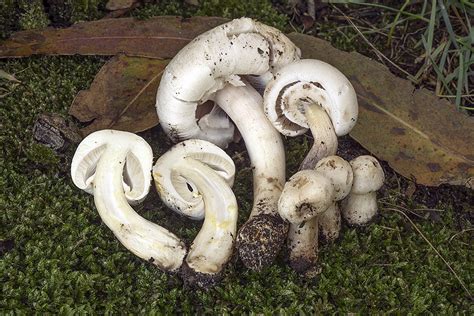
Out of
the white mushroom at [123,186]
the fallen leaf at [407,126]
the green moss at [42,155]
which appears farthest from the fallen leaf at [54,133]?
the fallen leaf at [407,126]

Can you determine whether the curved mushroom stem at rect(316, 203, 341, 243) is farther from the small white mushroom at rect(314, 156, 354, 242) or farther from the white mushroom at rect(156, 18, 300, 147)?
the white mushroom at rect(156, 18, 300, 147)

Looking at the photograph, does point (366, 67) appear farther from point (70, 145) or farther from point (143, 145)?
point (70, 145)

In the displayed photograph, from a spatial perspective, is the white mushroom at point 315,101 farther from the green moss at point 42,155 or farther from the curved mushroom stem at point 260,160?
the green moss at point 42,155

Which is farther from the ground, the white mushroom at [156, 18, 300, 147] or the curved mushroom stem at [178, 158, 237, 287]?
the white mushroom at [156, 18, 300, 147]

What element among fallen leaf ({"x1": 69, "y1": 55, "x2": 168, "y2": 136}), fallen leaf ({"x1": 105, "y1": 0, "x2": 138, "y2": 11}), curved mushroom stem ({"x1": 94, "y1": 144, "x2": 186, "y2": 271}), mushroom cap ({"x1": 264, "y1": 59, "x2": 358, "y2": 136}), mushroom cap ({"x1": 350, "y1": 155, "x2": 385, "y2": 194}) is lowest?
curved mushroom stem ({"x1": 94, "y1": 144, "x2": 186, "y2": 271})

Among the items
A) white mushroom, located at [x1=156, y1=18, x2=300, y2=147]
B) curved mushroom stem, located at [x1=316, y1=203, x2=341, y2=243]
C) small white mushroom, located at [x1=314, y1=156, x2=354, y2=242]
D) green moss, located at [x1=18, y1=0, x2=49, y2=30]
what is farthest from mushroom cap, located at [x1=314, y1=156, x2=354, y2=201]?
green moss, located at [x1=18, y1=0, x2=49, y2=30]

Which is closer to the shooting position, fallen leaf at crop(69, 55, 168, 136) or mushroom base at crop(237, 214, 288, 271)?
mushroom base at crop(237, 214, 288, 271)

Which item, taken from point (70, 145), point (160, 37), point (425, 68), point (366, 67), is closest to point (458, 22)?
point (425, 68)
